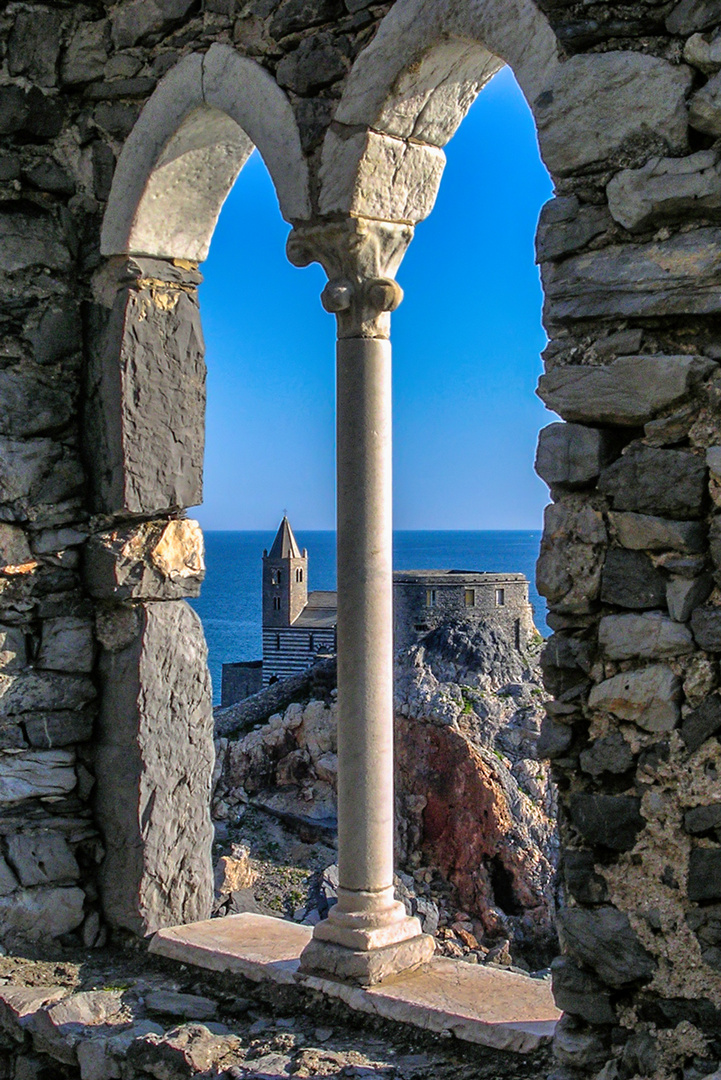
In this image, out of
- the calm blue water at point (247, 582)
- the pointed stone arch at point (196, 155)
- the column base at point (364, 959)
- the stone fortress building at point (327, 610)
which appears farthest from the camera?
the calm blue water at point (247, 582)

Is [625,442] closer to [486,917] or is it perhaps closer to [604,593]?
[604,593]

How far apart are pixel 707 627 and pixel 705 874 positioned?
23.6 inches

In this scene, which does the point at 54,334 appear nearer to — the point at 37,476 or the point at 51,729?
the point at 37,476

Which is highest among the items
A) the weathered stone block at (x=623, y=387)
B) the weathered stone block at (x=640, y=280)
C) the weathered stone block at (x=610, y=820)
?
the weathered stone block at (x=640, y=280)

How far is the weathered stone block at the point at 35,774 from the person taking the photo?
5.13 metres

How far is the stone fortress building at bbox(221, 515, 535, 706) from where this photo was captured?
40281mm

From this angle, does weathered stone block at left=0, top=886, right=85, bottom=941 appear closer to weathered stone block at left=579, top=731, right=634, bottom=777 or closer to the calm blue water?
weathered stone block at left=579, top=731, right=634, bottom=777

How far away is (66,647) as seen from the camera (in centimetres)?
526

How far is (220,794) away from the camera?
3234 centimetres

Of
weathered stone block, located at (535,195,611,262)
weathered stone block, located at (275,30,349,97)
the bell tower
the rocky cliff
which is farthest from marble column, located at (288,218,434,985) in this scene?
the bell tower

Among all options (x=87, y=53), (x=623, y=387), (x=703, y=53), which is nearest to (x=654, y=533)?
(x=623, y=387)

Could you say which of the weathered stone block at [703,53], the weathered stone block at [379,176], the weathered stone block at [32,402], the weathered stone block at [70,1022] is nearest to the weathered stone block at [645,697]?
the weathered stone block at [703,53]

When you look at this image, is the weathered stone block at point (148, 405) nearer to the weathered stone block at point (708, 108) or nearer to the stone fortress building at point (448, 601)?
the weathered stone block at point (708, 108)

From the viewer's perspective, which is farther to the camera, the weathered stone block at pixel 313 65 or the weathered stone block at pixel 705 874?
the weathered stone block at pixel 313 65
